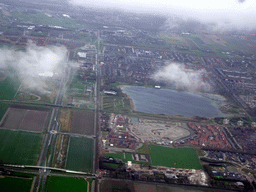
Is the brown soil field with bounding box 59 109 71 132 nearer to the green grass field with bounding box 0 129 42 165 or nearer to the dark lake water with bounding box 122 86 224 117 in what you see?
the green grass field with bounding box 0 129 42 165

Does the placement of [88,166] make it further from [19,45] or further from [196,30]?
[196,30]

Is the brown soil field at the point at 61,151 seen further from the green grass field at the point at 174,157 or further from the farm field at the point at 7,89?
the green grass field at the point at 174,157

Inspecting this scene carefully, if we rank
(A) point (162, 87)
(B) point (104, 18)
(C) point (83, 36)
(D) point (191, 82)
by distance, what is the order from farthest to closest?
(B) point (104, 18)
(C) point (83, 36)
(D) point (191, 82)
(A) point (162, 87)

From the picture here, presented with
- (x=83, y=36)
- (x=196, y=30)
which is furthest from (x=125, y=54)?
(x=196, y=30)

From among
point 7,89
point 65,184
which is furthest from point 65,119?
point 7,89

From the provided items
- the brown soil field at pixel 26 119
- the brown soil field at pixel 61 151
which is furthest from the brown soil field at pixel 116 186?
the brown soil field at pixel 26 119

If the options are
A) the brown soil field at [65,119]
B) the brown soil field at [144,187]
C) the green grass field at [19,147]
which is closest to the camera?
the brown soil field at [144,187]

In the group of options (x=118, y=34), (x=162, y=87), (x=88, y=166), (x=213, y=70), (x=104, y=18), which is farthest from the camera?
(x=104, y=18)

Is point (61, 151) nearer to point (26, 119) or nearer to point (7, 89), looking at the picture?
point (26, 119)

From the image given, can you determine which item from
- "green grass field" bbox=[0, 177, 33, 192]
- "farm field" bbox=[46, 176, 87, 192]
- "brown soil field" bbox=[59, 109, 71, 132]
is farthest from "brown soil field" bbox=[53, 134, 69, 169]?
"green grass field" bbox=[0, 177, 33, 192]
